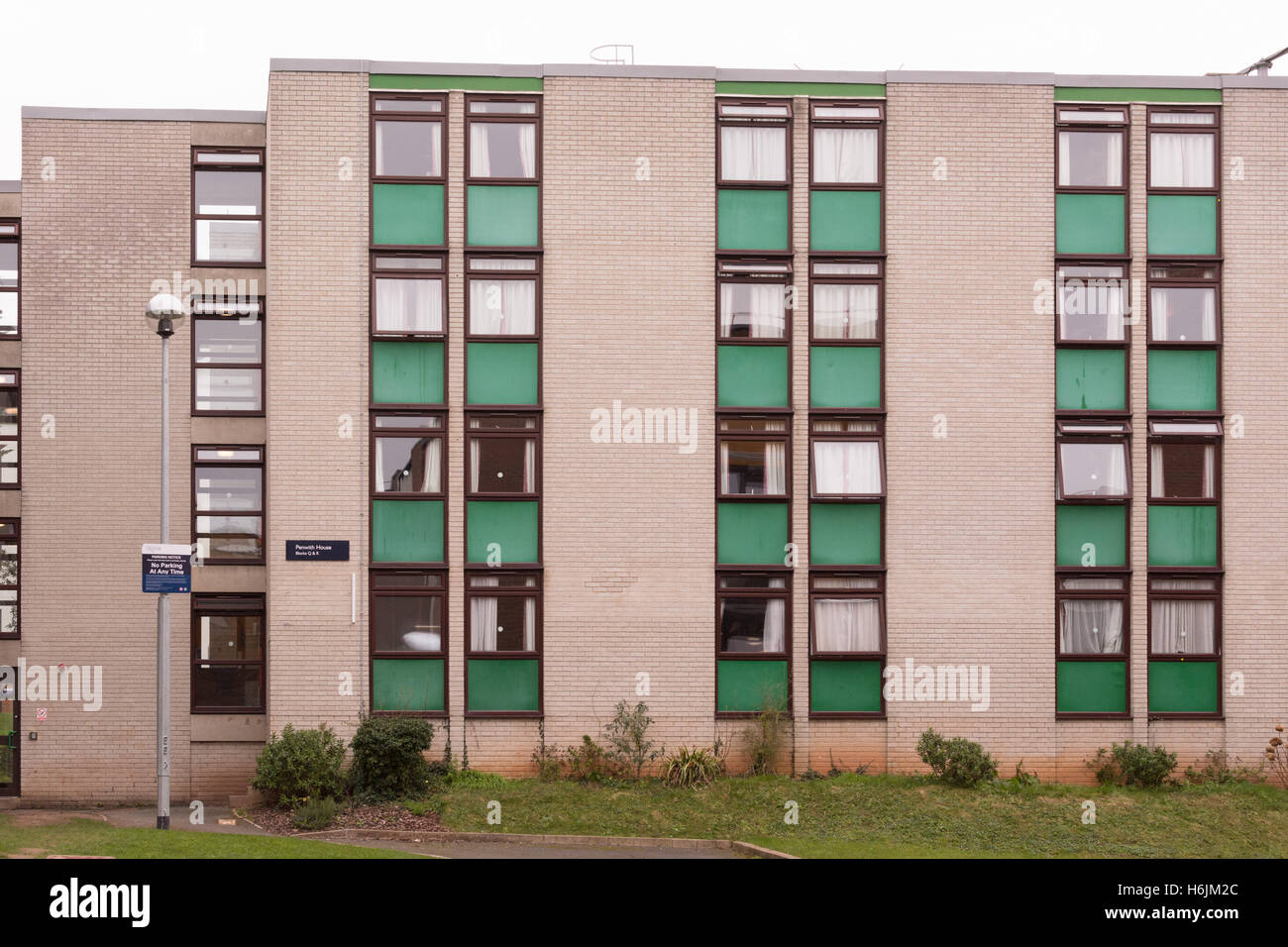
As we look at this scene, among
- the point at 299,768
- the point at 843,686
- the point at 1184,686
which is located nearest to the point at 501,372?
the point at 299,768

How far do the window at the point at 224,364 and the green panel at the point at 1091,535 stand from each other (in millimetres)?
12469

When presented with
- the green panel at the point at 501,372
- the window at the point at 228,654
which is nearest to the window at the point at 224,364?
the window at the point at 228,654

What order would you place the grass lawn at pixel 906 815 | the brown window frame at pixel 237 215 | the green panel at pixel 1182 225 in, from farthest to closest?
the brown window frame at pixel 237 215, the green panel at pixel 1182 225, the grass lawn at pixel 906 815

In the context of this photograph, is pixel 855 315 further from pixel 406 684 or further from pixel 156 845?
pixel 156 845

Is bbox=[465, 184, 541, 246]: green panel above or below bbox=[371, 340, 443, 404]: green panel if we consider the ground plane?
above

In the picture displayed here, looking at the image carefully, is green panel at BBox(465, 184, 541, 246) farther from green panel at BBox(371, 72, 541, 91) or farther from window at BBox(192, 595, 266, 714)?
window at BBox(192, 595, 266, 714)

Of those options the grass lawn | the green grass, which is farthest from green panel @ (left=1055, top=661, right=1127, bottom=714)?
the green grass

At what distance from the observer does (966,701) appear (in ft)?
53.9

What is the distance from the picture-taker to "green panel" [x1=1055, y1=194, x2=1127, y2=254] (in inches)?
660

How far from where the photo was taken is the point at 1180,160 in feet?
55.4

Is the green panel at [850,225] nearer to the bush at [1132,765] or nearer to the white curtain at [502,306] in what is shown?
the white curtain at [502,306]

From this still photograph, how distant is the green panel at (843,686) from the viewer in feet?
54.2

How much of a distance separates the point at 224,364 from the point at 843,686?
10.7m

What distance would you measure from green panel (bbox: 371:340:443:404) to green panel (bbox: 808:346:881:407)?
567cm
